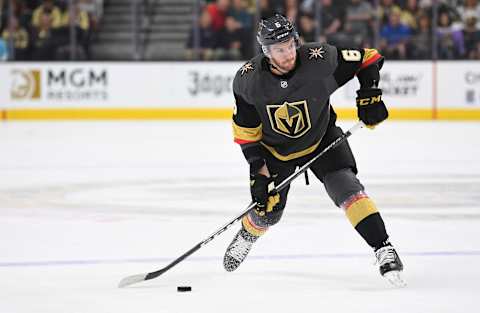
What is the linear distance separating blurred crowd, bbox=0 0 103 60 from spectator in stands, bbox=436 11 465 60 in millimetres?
3782

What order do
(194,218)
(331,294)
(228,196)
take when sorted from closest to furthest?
(331,294), (194,218), (228,196)

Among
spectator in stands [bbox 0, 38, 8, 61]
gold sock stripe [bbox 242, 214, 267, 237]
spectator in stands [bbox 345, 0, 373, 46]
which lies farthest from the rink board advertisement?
gold sock stripe [bbox 242, 214, 267, 237]

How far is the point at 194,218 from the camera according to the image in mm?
5250

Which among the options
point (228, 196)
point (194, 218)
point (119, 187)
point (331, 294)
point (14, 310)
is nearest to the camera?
point (14, 310)

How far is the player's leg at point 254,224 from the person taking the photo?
3.90 m

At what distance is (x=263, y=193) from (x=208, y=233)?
44.7 inches

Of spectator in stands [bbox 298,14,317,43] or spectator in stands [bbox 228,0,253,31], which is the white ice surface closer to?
spectator in stands [bbox 298,14,317,43]

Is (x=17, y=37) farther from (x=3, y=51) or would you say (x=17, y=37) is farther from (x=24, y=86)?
(x=24, y=86)

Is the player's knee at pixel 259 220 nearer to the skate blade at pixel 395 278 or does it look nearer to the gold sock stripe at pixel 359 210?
the gold sock stripe at pixel 359 210

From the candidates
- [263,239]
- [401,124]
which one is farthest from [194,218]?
[401,124]

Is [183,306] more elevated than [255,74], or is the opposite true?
[255,74]

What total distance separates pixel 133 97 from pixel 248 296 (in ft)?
Result: 27.6

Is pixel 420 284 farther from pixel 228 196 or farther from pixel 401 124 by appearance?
pixel 401 124

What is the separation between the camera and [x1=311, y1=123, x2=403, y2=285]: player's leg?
3.56 m
